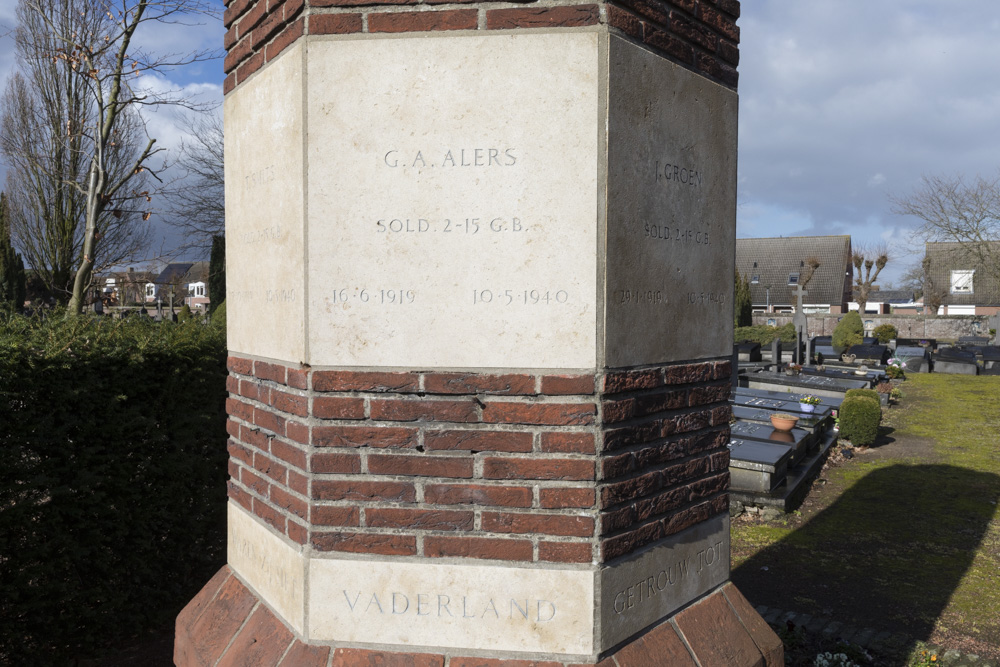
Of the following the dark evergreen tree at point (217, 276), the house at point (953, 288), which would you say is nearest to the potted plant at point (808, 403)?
the dark evergreen tree at point (217, 276)

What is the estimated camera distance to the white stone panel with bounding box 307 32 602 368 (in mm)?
2217

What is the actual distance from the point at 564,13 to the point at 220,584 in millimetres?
2772

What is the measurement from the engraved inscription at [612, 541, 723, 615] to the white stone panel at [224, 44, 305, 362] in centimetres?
142

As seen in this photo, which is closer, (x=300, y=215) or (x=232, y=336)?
(x=300, y=215)

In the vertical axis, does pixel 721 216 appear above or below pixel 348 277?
above

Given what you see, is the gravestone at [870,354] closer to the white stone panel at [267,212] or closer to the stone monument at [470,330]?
the stone monument at [470,330]

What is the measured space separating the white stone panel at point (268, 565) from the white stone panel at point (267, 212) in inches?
28.3

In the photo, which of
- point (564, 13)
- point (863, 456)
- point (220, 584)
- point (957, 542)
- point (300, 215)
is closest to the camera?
point (564, 13)

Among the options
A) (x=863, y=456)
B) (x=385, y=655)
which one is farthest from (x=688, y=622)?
(x=863, y=456)

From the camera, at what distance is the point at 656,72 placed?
241 centimetres

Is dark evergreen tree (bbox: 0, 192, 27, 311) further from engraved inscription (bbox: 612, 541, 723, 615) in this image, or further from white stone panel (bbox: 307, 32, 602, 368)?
engraved inscription (bbox: 612, 541, 723, 615)

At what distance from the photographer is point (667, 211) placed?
8.20ft

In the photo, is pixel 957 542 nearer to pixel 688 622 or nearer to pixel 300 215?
pixel 688 622

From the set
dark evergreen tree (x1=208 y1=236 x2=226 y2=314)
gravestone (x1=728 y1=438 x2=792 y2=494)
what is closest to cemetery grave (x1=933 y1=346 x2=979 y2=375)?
gravestone (x1=728 y1=438 x2=792 y2=494)
